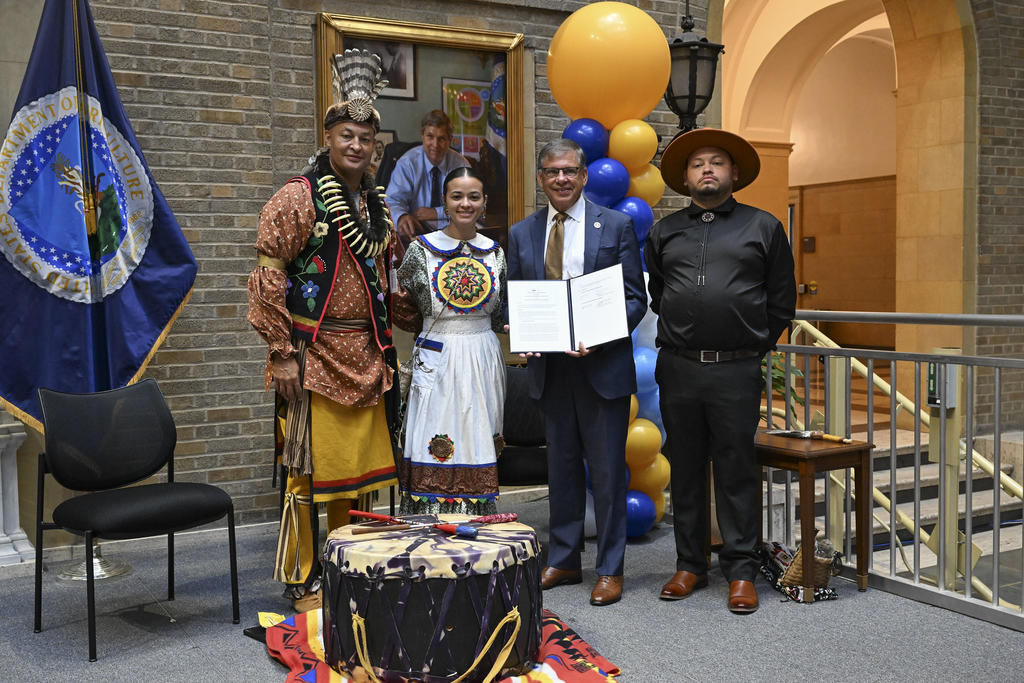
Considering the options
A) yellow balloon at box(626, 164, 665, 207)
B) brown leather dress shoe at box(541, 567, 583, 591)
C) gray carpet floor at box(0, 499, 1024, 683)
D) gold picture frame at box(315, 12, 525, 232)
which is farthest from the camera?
gold picture frame at box(315, 12, 525, 232)

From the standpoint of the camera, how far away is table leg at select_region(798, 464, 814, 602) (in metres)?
3.75

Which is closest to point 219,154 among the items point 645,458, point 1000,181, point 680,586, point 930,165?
point 645,458

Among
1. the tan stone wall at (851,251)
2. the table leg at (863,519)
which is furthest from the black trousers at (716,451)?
the tan stone wall at (851,251)

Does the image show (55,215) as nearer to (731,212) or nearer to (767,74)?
(731,212)

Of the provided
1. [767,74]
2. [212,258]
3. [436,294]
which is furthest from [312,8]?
[767,74]

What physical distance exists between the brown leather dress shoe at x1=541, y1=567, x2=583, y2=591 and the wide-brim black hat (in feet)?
5.15

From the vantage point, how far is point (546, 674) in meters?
3.04

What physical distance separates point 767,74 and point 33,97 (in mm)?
8394

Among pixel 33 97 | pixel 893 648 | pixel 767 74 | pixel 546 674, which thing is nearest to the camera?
pixel 546 674

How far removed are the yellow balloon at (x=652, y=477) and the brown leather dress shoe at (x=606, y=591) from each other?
0.92m

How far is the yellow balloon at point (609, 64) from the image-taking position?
455 cm

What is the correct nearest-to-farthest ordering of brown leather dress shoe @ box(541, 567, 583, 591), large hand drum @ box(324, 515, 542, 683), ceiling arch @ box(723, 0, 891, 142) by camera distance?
large hand drum @ box(324, 515, 542, 683), brown leather dress shoe @ box(541, 567, 583, 591), ceiling arch @ box(723, 0, 891, 142)

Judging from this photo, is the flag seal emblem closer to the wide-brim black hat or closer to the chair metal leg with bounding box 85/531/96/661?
the chair metal leg with bounding box 85/531/96/661

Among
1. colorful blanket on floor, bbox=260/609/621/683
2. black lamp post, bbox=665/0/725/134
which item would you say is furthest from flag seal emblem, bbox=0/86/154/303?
black lamp post, bbox=665/0/725/134
